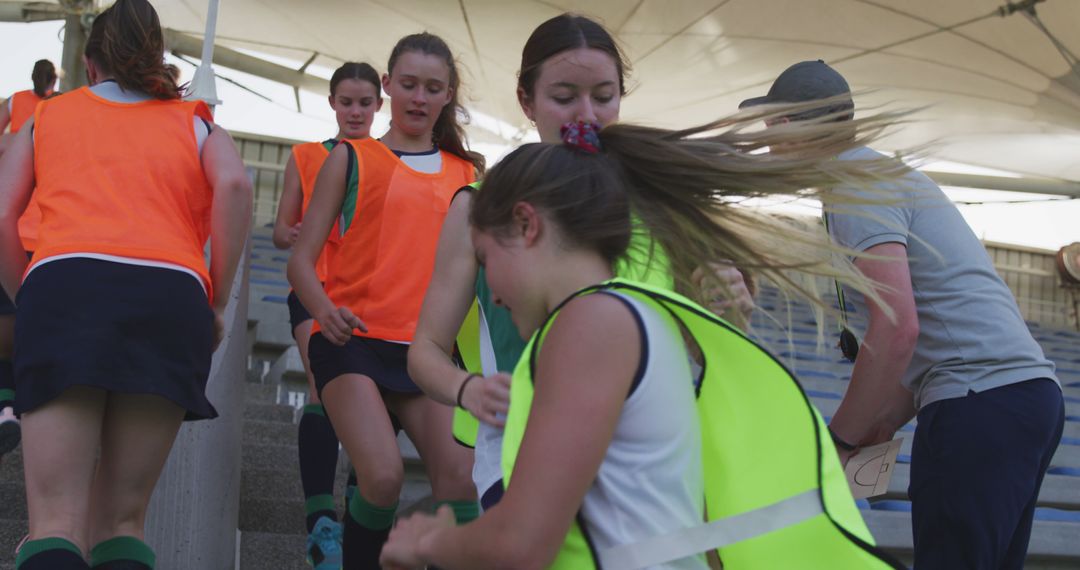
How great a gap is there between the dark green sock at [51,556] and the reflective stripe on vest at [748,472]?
3.67ft

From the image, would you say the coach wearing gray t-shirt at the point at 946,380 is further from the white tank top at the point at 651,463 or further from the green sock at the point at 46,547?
the green sock at the point at 46,547

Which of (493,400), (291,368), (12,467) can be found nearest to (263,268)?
(291,368)

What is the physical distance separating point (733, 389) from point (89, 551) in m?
1.52

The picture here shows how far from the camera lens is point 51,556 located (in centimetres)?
210

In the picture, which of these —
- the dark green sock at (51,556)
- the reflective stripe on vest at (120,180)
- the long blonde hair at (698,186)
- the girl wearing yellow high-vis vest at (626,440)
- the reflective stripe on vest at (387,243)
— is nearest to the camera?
the girl wearing yellow high-vis vest at (626,440)

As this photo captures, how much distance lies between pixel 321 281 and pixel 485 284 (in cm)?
196

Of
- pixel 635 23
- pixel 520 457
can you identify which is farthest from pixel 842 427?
pixel 635 23

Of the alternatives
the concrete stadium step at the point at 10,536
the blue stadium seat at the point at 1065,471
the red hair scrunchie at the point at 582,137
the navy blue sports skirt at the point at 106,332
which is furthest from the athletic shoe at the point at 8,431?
the blue stadium seat at the point at 1065,471

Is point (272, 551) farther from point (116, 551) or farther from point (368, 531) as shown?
point (116, 551)

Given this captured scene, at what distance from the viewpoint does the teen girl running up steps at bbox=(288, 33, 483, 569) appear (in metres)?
2.76

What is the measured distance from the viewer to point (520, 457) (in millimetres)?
1294

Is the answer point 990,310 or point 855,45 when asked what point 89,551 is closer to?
point 990,310

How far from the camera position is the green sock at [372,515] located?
2.75 meters

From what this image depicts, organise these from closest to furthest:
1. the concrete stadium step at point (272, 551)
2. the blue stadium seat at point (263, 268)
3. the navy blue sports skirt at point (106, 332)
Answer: the navy blue sports skirt at point (106, 332) → the concrete stadium step at point (272, 551) → the blue stadium seat at point (263, 268)
